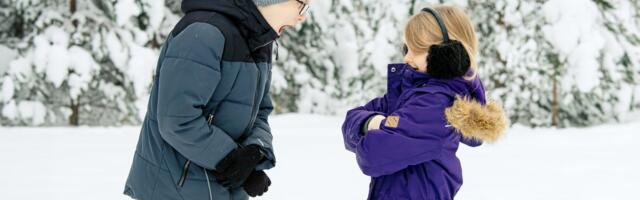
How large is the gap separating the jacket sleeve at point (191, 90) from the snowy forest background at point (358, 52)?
7.57 meters

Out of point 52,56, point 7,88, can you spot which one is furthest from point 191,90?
point 7,88

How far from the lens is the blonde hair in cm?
257

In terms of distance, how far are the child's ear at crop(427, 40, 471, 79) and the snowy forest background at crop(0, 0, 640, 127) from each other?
7.66 metres

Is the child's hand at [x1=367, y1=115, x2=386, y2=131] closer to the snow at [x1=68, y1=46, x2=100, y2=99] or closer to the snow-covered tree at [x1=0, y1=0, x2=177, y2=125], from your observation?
the snow-covered tree at [x1=0, y1=0, x2=177, y2=125]

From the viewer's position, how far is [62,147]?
291 inches

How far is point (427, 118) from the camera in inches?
96.9

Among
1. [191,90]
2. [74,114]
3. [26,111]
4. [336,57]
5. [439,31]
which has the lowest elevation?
[74,114]

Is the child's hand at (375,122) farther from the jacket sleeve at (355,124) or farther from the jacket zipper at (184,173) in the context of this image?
the jacket zipper at (184,173)

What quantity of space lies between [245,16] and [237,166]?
52 centimetres

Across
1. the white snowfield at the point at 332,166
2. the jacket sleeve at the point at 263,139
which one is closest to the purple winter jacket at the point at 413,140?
the jacket sleeve at the point at 263,139

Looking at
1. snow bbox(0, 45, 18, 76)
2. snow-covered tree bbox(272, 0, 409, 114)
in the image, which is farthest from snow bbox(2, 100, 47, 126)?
snow-covered tree bbox(272, 0, 409, 114)

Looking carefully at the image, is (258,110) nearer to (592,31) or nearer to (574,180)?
(574,180)

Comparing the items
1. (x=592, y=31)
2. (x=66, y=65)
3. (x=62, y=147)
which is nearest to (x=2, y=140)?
(x=62, y=147)

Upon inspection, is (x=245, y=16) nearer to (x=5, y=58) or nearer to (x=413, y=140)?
(x=413, y=140)
